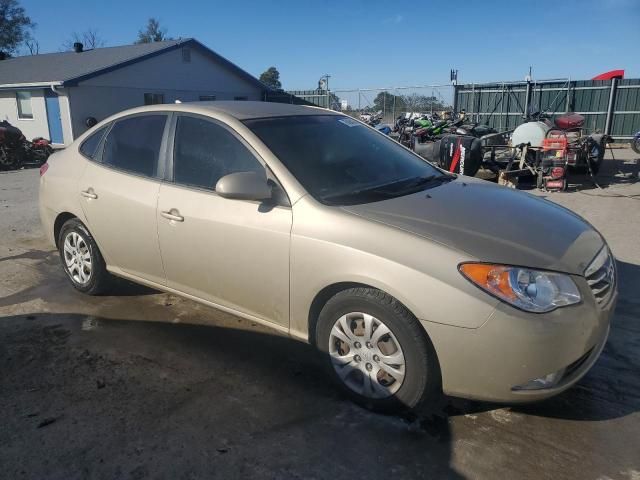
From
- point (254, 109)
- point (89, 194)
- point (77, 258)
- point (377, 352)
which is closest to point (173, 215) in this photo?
point (254, 109)

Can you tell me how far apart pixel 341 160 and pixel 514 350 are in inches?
68.5

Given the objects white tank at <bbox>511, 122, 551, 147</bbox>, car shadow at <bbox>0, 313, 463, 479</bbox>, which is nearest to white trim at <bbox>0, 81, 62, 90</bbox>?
white tank at <bbox>511, 122, 551, 147</bbox>

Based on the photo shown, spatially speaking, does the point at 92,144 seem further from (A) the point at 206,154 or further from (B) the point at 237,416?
(B) the point at 237,416

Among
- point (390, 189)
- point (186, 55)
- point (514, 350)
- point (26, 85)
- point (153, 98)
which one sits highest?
point (186, 55)

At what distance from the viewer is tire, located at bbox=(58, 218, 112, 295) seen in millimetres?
4438

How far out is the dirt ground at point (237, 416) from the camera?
8.16 ft

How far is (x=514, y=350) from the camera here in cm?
237

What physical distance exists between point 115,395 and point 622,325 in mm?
3713

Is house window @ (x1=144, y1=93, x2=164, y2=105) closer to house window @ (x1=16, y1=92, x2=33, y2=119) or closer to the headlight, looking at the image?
house window @ (x1=16, y1=92, x2=33, y2=119)

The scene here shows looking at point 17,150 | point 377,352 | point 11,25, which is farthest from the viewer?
point 11,25

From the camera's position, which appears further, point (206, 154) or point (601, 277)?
point (206, 154)

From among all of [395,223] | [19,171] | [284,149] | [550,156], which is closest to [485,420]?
[395,223]

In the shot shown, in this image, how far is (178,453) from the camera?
2580mm

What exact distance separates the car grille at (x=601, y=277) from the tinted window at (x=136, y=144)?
3.02 meters
